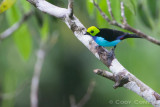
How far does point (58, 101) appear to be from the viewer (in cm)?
884

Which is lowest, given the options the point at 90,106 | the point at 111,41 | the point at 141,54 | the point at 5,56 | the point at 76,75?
the point at 90,106

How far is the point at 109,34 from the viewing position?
221cm

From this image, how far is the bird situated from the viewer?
2.11 m

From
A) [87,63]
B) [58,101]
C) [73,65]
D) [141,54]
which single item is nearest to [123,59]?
[141,54]

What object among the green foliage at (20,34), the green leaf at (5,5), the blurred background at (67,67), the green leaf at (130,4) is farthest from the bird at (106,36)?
the blurred background at (67,67)

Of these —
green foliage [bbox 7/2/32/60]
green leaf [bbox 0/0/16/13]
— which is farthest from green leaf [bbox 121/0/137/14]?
green foliage [bbox 7/2/32/60]

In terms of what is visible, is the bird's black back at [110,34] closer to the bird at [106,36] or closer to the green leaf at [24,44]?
the bird at [106,36]

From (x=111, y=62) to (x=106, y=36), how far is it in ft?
1.23

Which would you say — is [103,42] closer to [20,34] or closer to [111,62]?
[111,62]

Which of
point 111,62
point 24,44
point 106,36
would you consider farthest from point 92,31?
point 24,44

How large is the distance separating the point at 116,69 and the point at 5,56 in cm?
567

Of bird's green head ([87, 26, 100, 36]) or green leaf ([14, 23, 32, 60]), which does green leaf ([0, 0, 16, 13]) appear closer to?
bird's green head ([87, 26, 100, 36])

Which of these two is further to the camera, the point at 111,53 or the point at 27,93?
the point at 27,93

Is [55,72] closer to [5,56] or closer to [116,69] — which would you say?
[5,56]
